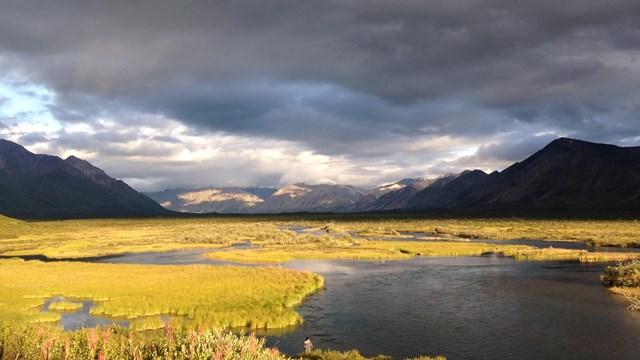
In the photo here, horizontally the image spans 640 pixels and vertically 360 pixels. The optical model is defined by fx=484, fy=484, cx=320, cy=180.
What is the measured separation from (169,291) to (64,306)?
8738 mm

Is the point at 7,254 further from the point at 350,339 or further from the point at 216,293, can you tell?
the point at 350,339

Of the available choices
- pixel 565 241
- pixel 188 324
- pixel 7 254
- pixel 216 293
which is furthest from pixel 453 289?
pixel 7 254

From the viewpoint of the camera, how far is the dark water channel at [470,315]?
1127 inches

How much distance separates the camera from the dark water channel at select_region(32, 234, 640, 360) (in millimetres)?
28625

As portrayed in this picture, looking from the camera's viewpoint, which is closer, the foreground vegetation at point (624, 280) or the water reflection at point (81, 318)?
the water reflection at point (81, 318)

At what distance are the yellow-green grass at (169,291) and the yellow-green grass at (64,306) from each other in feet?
3.87

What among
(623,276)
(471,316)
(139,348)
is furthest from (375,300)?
(139,348)

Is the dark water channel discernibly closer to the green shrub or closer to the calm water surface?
the calm water surface

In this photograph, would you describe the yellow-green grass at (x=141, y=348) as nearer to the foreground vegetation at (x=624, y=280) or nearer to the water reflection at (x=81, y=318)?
the water reflection at (x=81, y=318)

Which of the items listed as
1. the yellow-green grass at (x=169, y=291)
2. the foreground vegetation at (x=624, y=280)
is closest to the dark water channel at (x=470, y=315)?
the foreground vegetation at (x=624, y=280)

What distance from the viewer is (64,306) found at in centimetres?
3978

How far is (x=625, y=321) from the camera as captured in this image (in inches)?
1321

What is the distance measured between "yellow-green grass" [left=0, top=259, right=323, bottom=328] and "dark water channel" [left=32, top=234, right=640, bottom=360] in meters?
2.78

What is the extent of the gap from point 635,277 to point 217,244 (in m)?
82.8
